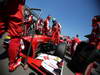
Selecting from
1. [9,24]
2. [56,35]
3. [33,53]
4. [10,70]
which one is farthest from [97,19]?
[56,35]

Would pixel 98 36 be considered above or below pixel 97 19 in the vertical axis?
below

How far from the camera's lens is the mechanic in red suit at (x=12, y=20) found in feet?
8.12

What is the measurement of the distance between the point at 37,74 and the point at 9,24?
1.24m

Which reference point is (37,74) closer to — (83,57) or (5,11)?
(83,57)

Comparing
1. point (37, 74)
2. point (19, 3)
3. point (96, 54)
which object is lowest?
point (37, 74)

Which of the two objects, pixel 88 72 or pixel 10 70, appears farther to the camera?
pixel 10 70

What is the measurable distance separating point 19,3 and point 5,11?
302mm

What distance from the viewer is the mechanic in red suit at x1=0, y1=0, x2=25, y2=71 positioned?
8.12 ft

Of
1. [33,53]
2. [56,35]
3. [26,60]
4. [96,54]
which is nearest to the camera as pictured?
[96,54]

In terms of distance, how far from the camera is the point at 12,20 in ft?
8.18

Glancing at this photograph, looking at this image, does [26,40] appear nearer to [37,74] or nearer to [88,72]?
[37,74]

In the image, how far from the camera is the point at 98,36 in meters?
3.14

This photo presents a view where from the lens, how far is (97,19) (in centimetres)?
344

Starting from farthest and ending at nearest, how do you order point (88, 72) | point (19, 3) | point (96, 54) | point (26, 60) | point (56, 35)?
point (56, 35)
point (26, 60)
point (96, 54)
point (19, 3)
point (88, 72)
